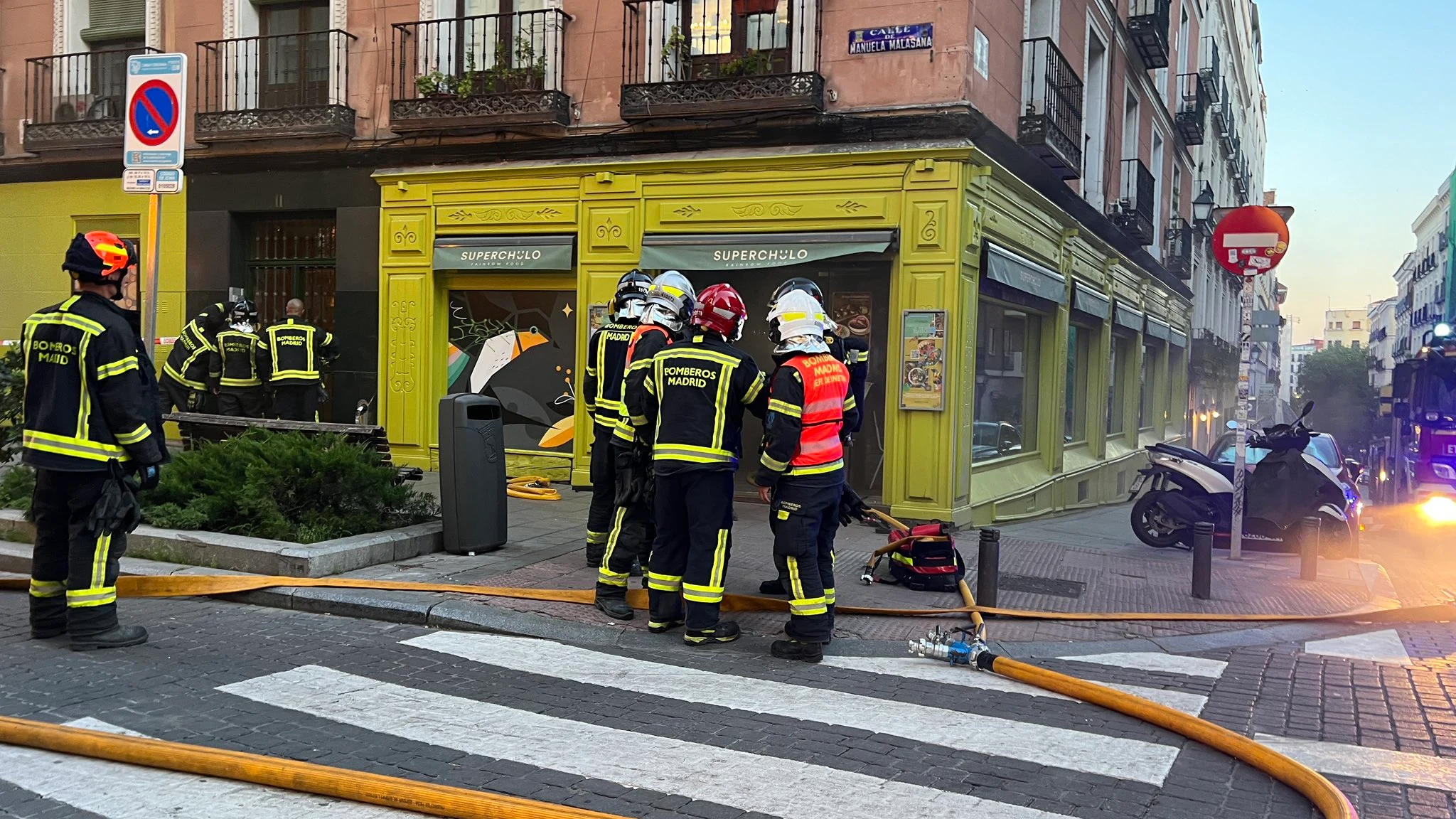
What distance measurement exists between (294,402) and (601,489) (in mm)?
5837

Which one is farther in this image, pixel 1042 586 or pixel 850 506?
pixel 1042 586

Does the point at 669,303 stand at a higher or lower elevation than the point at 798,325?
Answer: higher

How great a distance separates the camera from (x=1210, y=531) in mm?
8297

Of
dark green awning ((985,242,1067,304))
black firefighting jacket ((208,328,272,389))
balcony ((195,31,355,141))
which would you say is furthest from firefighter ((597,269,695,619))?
balcony ((195,31,355,141))

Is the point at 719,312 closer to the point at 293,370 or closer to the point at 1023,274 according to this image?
the point at 293,370

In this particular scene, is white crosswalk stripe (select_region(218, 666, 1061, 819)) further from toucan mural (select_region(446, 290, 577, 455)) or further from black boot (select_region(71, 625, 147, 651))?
toucan mural (select_region(446, 290, 577, 455))

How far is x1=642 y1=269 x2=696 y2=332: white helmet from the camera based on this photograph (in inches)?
286

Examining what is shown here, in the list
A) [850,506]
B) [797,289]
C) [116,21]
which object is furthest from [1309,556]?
[116,21]

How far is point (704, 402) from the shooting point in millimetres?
6156

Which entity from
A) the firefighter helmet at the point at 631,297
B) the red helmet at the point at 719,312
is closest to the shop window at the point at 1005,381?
the firefighter helmet at the point at 631,297

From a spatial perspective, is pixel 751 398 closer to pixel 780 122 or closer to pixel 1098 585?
pixel 1098 585

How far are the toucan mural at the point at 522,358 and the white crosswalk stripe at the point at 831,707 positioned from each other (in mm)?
7141

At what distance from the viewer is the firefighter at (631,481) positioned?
6777mm

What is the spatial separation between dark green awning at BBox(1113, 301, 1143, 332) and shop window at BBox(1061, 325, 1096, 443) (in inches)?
47.8
